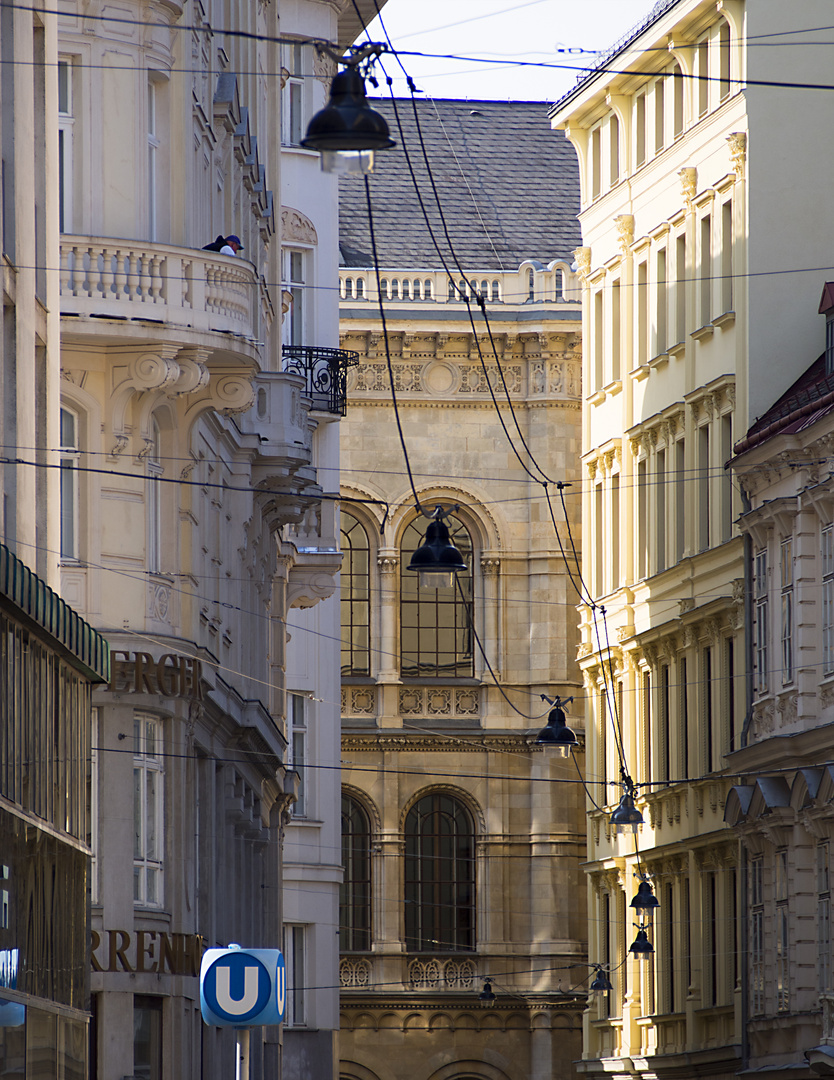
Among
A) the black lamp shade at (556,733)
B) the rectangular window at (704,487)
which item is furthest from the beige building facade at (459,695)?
the black lamp shade at (556,733)

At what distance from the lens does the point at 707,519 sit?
5153 cm

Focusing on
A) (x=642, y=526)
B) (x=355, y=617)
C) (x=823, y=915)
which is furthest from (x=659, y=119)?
(x=823, y=915)

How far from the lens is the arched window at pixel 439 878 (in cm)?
6369

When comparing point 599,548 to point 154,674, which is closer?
→ point 154,674

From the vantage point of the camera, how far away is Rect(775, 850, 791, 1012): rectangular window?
43750 millimetres

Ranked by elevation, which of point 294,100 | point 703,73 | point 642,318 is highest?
point 703,73

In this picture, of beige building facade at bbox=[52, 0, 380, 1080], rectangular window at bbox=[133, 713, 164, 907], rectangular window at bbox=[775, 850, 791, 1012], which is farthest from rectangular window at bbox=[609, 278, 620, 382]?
rectangular window at bbox=[133, 713, 164, 907]

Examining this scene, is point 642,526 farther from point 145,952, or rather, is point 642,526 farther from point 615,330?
point 145,952

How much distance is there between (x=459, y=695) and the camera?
A: 64.7 metres

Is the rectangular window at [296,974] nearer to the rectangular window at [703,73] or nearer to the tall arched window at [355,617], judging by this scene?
the tall arched window at [355,617]

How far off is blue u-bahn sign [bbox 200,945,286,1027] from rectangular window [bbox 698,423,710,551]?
3609cm

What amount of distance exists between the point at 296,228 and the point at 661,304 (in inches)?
364

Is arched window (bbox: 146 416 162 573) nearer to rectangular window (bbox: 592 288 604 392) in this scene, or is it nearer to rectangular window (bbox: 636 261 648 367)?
rectangular window (bbox: 636 261 648 367)

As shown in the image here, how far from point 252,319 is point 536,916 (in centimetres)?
3492
